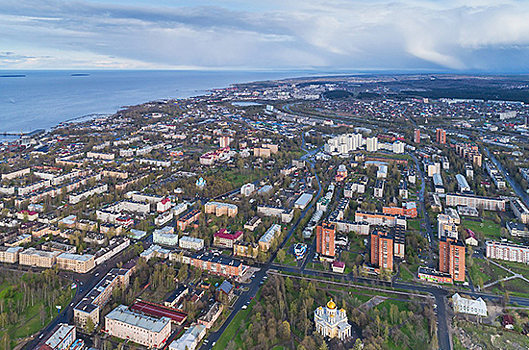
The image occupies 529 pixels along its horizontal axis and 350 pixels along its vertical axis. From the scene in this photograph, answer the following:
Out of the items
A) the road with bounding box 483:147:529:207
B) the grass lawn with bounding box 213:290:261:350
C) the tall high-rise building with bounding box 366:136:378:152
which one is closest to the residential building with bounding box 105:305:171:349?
the grass lawn with bounding box 213:290:261:350

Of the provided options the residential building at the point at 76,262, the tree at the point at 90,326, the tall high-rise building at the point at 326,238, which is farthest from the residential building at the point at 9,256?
the tall high-rise building at the point at 326,238

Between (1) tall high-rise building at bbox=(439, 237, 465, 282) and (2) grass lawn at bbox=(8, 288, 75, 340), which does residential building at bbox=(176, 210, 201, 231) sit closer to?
(2) grass lawn at bbox=(8, 288, 75, 340)

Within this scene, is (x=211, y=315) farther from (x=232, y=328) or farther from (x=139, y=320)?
(x=139, y=320)

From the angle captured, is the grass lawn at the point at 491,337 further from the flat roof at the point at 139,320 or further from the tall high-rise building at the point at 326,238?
the flat roof at the point at 139,320

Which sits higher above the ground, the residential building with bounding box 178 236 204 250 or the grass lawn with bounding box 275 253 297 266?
the residential building with bounding box 178 236 204 250

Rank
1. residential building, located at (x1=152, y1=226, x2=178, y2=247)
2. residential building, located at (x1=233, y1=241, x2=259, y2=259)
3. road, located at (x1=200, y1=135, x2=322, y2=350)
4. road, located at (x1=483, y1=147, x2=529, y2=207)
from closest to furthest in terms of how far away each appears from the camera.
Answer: road, located at (x1=200, y1=135, x2=322, y2=350) < residential building, located at (x1=233, y1=241, x2=259, y2=259) < residential building, located at (x1=152, y1=226, x2=178, y2=247) < road, located at (x1=483, y1=147, x2=529, y2=207)

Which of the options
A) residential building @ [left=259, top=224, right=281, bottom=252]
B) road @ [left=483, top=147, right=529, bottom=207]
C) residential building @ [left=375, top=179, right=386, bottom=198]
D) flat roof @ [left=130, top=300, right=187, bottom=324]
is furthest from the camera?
residential building @ [left=375, top=179, right=386, bottom=198]
